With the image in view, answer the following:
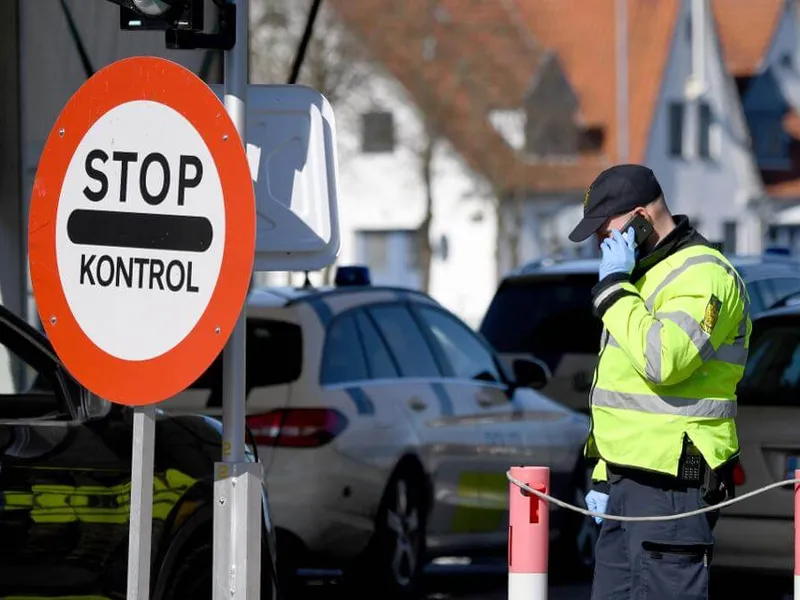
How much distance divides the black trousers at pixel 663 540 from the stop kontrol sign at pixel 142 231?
1.64 m

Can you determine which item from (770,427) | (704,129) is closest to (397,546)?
(770,427)

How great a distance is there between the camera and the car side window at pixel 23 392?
258 inches

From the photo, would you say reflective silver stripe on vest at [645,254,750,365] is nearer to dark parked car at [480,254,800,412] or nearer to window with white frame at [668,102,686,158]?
dark parked car at [480,254,800,412]

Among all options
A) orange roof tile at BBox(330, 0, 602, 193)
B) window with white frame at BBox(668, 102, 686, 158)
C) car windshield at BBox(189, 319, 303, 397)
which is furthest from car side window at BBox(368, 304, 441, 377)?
window with white frame at BBox(668, 102, 686, 158)

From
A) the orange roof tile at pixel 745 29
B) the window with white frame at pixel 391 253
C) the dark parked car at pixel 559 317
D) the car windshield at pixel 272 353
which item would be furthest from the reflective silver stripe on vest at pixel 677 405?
the orange roof tile at pixel 745 29

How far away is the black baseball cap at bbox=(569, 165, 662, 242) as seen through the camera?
5711 millimetres

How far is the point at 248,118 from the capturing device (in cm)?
523

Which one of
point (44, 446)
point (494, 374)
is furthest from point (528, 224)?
point (44, 446)

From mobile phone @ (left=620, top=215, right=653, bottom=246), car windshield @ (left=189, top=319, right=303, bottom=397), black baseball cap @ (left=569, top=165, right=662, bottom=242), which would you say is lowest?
car windshield @ (left=189, top=319, right=303, bottom=397)

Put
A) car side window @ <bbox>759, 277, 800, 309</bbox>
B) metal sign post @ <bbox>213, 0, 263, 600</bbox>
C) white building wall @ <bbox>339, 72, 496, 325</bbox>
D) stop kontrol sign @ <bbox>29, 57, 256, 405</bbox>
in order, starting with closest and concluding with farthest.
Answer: stop kontrol sign @ <bbox>29, 57, 256, 405</bbox> < metal sign post @ <bbox>213, 0, 263, 600</bbox> < car side window @ <bbox>759, 277, 800, 309</bbox> < white building wall @ <bbox>339, 72, 496, 325</bbox>

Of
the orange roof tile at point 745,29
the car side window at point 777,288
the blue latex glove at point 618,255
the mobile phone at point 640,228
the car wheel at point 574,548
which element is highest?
the orange roof tile at point 745,29

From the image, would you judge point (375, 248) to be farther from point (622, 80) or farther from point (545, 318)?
point (545, 318)

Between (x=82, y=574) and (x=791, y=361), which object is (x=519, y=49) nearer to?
(x=791, y=361)

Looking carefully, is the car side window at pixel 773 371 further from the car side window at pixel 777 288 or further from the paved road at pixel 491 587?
the car side window at pixel 777 288
